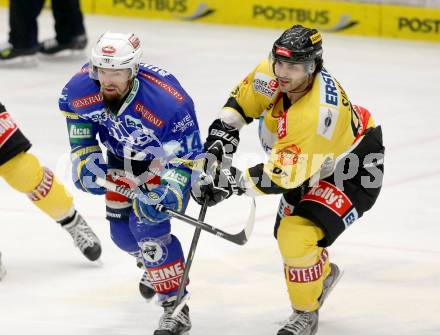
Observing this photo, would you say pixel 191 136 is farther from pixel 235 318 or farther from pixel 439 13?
pixel 439 13

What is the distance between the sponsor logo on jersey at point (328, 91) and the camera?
4312 millimetres

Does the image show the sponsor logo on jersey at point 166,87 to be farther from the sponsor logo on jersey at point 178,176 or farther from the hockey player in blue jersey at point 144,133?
the sponsor logo on jersey at point 178,176

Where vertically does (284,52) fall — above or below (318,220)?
above

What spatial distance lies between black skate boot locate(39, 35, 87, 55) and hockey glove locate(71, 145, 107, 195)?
466 cm

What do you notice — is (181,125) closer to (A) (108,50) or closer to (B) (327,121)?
(A) (108,50)

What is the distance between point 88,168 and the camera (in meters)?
4.62

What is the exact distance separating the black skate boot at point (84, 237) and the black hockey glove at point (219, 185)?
99 centimetres

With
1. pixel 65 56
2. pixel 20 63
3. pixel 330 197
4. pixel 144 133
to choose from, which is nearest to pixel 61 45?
pixel 65 56

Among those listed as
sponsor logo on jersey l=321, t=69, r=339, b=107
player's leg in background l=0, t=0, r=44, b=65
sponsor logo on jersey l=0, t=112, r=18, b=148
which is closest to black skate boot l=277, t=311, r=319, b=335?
sponsor logo on jersey l=321, t=69, r=339, b=107

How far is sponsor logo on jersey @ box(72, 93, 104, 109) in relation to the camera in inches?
178

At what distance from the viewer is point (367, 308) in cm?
492

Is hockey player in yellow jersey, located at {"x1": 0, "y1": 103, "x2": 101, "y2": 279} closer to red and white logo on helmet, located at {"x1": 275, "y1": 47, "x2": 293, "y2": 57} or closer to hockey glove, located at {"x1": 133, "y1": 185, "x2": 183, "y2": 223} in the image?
hockey glove, located at {"x1": 133, "y1": 185, "x2": 183, "y2": 223}

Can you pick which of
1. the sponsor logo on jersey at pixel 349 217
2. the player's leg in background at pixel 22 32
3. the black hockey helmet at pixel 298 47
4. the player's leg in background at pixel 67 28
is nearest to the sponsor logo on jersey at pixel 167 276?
the sponsor logo on jersey at pixel 349 217

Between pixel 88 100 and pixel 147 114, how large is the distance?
245 mm
